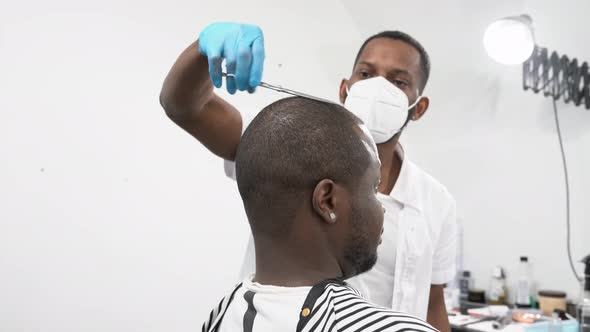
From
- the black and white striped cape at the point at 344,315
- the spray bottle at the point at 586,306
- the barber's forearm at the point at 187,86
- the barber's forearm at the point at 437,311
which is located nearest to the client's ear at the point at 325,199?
the black and white striped cape at the point at 344,315

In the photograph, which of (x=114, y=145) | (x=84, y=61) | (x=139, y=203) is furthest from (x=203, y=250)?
(x=84, y=61)

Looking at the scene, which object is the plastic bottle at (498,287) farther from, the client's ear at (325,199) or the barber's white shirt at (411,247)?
the client's ear at (325,199)

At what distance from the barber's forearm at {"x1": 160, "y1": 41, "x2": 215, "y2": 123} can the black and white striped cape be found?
0.47 meters

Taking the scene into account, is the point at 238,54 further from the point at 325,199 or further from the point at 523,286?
the point at 523,286

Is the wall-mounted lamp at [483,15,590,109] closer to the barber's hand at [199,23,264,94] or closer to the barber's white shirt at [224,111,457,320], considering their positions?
the barber's white shirt at [224,111,457,320]

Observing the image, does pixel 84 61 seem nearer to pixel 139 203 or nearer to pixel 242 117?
pixel 139 203

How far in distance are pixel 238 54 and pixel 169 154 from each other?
1.20 metres

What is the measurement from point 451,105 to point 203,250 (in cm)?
143

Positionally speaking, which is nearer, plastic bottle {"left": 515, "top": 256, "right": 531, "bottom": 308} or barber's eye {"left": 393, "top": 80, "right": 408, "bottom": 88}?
barber's eye {"left": 393, "top": 80, "right": 408, "bottom": 88}

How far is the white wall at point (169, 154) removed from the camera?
1.70 metres

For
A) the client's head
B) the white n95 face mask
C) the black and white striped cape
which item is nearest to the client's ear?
the client's head

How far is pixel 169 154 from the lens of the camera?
6.56 feet

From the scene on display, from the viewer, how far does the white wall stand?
5.59 ft

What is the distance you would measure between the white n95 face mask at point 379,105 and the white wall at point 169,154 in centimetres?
102
